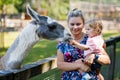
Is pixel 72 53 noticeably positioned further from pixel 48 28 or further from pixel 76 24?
pixel 48 28

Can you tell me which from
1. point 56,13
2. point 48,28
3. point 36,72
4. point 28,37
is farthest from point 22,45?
point 56,13

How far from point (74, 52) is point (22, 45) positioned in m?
0.73

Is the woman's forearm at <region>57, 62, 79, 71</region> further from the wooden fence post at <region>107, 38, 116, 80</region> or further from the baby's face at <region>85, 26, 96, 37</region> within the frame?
the wooden fence post at <region>107, 38, 116, 80</region>

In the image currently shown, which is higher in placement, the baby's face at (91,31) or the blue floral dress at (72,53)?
the baby's face at (91,31)

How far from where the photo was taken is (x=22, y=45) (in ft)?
12.2

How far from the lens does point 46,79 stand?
3.62 m

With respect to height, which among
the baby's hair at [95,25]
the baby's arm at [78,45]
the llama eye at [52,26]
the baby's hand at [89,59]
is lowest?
the baby's hand at [89,59]

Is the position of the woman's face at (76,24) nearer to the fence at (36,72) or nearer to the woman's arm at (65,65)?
the woman's arm at (65,65)

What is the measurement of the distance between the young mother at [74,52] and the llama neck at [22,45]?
57cm

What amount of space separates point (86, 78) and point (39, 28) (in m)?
0.85

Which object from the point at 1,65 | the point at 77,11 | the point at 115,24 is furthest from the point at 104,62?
the point at 115,24

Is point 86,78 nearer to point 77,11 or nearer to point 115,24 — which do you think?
point 77,11

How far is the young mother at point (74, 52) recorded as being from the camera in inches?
125

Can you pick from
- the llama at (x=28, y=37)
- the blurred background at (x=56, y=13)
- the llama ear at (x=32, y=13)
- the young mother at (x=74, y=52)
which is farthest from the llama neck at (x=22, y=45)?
the blurred background at (x=56, y=13)
